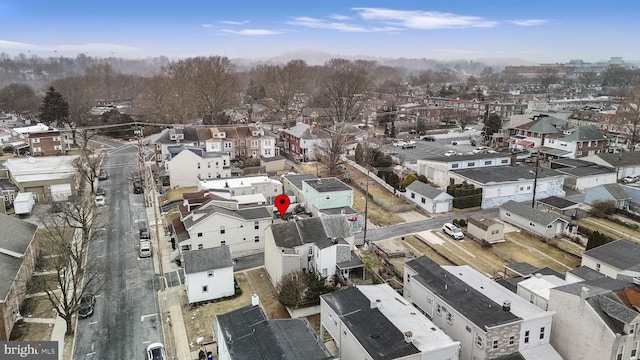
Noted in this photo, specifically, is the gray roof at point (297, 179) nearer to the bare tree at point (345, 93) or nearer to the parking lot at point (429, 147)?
the parking lot at point (429, 147)

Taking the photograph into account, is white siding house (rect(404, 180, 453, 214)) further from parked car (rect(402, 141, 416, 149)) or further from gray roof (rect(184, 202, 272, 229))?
parked car (rect(402, 141, 416, 149))

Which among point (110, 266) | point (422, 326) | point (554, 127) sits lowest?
point (110, 266)

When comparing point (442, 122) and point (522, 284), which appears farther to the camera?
point (442, 122)

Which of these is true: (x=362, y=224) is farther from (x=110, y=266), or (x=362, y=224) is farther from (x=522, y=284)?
(x=110, y=266)

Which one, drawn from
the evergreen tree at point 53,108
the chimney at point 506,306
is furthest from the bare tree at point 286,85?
the chimney at point 506,306

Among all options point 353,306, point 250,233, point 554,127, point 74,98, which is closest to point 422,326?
point 353,306
